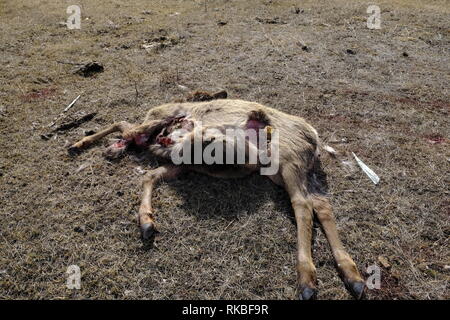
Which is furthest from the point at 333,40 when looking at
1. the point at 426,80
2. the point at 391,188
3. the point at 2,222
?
the point at 2,222

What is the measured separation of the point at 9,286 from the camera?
10.8 ft

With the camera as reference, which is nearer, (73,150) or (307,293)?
(307,293)

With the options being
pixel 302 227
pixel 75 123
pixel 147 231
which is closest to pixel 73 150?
pixel 75 123

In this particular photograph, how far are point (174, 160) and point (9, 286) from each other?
2123mm

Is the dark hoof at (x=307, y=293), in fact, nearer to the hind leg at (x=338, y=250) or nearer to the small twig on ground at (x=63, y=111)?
the hind leg at (x=338, y=250)

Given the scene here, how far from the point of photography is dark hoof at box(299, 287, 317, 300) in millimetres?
3186

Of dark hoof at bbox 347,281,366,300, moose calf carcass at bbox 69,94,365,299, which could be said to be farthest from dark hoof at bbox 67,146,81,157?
dark hoof at bbox 347,281,366,300

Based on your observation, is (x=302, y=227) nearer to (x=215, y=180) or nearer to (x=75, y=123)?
(x=215, y=180)

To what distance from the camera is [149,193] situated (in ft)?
13.7

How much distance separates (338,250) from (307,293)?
23.1 inches

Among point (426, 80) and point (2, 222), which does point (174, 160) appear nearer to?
point (2, 222)

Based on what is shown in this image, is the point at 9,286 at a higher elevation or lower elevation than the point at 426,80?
lower

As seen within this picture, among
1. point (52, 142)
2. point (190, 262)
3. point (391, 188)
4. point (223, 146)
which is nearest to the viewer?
point (190, 262)

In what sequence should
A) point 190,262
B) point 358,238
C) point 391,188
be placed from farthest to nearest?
point 391,188 < point 358,238 < point 190,262
